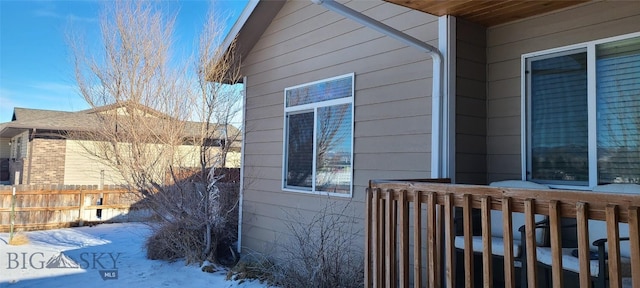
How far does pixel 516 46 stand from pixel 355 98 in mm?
1641

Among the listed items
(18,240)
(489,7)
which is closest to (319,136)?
(489,7)

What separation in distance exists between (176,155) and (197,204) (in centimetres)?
93

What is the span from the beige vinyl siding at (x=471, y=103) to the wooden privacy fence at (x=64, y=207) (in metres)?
6.88

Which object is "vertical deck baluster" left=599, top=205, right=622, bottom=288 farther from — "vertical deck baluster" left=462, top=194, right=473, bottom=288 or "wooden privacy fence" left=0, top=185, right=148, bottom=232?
"wooden privacy fence" left=0, top=185, right=148, bottom=232

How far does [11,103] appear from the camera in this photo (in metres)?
16.3

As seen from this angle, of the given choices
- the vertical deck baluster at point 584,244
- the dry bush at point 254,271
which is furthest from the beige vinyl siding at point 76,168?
the vertical deck baluster at point 584,244

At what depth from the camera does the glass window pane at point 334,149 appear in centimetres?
466

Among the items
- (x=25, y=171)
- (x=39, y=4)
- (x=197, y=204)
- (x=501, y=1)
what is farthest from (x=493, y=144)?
(x=25, y=171)

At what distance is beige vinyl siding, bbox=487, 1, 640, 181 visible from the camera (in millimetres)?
3180

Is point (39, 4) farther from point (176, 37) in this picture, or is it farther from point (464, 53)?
point (464, 53)

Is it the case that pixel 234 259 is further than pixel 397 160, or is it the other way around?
pixel 234 259

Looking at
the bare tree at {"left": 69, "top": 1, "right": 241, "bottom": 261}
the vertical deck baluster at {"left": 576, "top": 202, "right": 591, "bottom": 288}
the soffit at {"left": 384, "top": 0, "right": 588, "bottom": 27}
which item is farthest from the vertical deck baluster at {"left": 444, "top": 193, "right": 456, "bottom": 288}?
the bare tree at {"left": 69, "top": 1, "right": 241, "bottom": 261}

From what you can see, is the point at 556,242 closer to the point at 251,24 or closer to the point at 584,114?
the point at 584,114

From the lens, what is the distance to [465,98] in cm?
377
